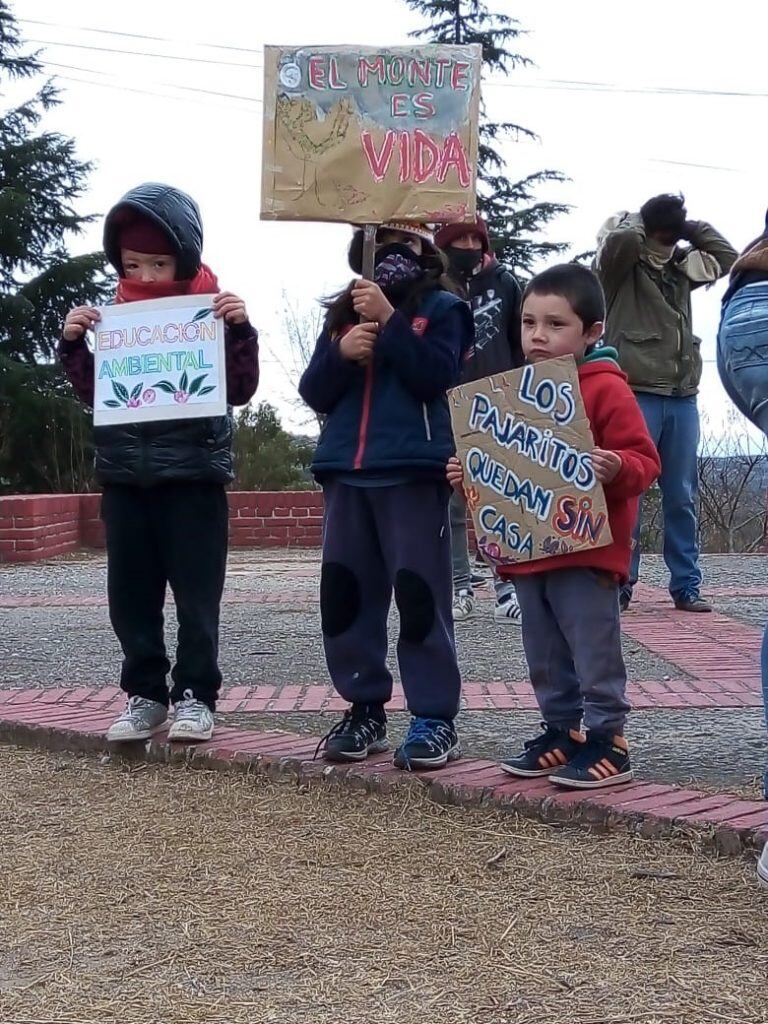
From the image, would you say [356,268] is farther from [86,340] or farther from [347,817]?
[347,817]

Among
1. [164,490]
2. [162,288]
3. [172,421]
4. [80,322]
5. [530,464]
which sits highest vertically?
[162,288]

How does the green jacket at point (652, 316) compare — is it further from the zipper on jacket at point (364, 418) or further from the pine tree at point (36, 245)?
the pine tree at point (36, 245)

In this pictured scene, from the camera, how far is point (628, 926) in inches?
99.1

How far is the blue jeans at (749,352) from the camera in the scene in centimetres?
270

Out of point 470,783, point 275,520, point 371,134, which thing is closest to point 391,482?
point 470,783

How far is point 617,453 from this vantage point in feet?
10.4

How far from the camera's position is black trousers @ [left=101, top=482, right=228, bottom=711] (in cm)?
387

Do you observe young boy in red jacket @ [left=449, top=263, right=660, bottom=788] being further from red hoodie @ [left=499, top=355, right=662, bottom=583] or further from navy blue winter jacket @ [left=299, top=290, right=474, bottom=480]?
navy blue winter jacket @ [left=299, top=290, right=474, bottom=480]

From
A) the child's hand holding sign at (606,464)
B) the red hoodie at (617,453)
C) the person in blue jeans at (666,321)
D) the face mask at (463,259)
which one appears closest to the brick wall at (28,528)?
the person in blue jeans at (666,321)

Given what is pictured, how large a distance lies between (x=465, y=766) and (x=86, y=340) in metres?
1.76

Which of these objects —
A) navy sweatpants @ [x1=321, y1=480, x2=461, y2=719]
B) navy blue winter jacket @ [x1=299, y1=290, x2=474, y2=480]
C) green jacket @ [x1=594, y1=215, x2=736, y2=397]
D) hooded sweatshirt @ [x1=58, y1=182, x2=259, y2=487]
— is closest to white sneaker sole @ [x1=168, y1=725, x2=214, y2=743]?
navy sweatpants @ [x1=321, y1=480, x2=461, y2=719]

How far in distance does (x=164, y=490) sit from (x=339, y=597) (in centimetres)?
68

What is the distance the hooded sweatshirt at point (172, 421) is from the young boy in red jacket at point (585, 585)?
844 millimetres

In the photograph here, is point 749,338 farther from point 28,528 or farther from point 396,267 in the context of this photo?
point 28,528
